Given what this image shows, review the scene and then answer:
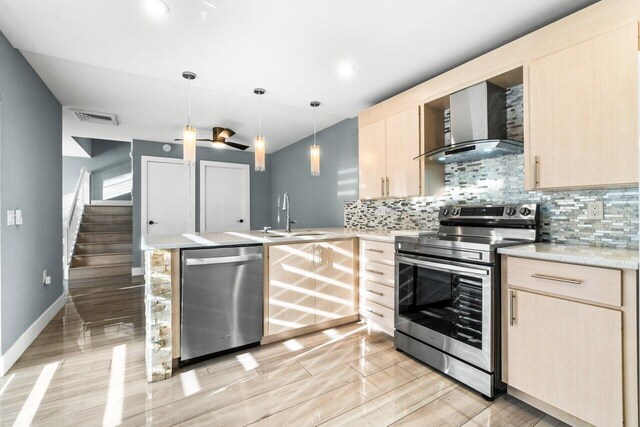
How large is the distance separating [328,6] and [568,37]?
Result: 141cm

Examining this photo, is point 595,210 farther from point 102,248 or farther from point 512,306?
point 102,248

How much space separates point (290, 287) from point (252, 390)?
0.85 m

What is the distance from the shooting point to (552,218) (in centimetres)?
202

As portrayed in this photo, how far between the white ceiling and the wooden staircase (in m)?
2.84

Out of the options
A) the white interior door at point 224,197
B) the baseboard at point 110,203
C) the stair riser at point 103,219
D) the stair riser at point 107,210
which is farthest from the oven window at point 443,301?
the baseboard at point 110,203

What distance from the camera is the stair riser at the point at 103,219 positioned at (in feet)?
19.6

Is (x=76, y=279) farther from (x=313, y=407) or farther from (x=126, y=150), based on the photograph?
(x=313, y=407)

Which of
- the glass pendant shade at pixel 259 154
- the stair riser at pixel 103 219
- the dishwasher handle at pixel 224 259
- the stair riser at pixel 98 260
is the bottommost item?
the stair riser at pixel 98 260

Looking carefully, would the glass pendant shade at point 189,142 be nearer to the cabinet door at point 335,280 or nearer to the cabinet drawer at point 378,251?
the cabinet door at point 335,280

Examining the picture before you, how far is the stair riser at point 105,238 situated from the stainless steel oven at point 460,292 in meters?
5.41

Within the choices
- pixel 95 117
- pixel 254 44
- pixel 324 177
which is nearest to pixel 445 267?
pixel 254 44

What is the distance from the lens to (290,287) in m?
2.54

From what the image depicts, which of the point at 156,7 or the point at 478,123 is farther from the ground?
the point at 156,7


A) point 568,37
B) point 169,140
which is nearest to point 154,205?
point 169,140
